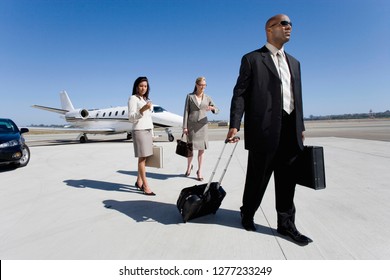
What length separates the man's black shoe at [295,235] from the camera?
6.63 feet

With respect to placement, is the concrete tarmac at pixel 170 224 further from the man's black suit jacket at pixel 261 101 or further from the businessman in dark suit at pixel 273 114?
the man's black suit jacket at pixel 261 101

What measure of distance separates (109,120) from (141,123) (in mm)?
13573

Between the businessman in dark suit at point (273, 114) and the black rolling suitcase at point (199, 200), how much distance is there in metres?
Result: 0.42

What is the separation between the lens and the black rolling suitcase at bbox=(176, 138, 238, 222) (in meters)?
2.40

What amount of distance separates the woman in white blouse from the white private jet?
959 cm

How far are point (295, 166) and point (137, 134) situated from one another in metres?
2.18

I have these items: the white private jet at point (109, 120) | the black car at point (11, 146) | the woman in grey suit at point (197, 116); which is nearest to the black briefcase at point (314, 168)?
the woman in grey suit at point (197, 116)

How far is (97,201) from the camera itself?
3.29 m

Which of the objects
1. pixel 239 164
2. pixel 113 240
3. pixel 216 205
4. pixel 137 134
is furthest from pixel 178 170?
pixel 113 240

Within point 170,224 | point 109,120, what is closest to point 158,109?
point 109,120

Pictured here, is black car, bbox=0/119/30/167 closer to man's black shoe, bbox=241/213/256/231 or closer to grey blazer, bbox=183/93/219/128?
grey blazer, bbox=183/93/219/128

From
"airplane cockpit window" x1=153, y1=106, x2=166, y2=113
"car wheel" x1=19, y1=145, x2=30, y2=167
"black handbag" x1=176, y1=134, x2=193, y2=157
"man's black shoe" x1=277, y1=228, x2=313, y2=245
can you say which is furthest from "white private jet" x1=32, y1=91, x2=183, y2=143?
"man's black shoe" x1=277, y1=228, x2=313, y2=245
